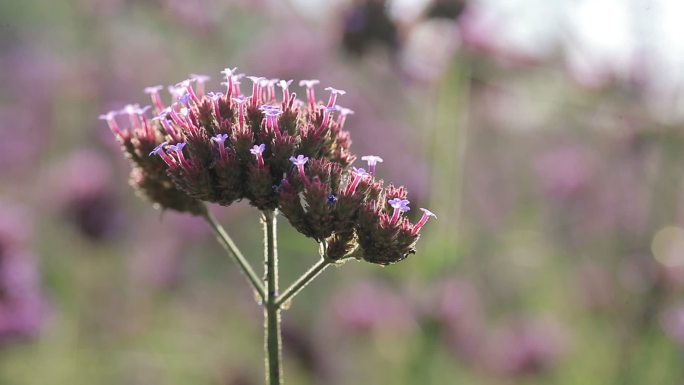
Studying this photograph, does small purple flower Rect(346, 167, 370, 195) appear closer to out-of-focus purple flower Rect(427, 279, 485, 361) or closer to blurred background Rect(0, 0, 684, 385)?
blurred background Rect(0, 0, 684, 385)

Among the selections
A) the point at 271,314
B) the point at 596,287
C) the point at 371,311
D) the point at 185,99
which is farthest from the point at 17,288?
the point at 596,287

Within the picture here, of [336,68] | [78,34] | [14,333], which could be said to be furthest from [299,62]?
[14,333]

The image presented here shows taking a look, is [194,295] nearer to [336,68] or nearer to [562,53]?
[336,68]

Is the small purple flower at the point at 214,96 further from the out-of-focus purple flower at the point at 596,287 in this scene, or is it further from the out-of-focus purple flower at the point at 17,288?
the out-of-focus purple flower at the point at 596,287

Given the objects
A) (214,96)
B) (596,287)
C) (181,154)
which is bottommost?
(596,287)

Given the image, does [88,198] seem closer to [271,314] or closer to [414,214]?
[414,214]

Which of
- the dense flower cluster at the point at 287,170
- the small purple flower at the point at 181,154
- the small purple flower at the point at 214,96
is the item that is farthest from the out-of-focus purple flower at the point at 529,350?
the small purple flower at the point at 181,154

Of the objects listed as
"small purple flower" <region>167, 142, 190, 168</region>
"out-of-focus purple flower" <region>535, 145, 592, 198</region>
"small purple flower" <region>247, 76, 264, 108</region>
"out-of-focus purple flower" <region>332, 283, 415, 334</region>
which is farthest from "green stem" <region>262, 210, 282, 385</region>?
"out-of-focus purple flower" <region>535, 145, 592, 198</region>
